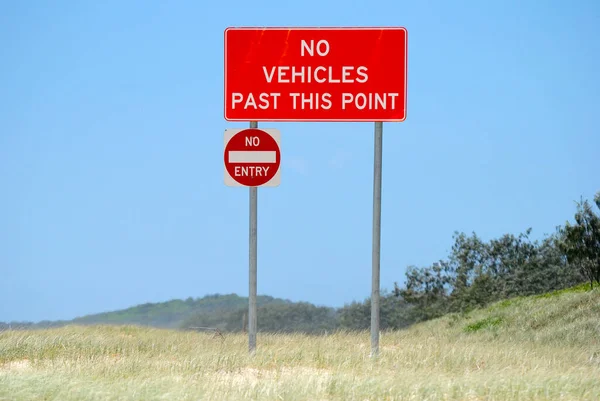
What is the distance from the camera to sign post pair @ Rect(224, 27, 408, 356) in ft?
41.6

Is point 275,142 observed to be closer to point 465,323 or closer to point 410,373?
point 410,373

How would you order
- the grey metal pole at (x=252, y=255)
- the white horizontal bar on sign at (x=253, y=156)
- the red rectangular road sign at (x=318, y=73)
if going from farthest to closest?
the red rectangular road sign at (x=318, y=73) → the grey metal pole at (x=252, y=255) → the white horizontal bar on sign at (x=253, y=156)

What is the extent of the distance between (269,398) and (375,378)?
57.3 inches

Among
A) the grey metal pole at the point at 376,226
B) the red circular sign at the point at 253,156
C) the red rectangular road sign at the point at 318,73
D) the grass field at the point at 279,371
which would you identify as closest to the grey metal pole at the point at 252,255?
the red circular sign at the point at 253,156

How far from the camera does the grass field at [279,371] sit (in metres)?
8.79

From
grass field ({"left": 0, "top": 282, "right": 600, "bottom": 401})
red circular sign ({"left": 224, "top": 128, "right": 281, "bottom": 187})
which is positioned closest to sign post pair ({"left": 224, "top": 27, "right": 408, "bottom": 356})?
red circular sign ({"left": 224, "top": 128, "right": 281, "bottom": 187})

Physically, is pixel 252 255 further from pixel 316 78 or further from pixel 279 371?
pixel 316 78

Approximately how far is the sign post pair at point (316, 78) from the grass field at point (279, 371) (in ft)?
4.37

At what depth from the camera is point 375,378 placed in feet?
30.8

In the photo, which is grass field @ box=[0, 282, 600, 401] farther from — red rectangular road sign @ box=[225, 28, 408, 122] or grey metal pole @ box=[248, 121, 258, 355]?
red rectangular road sign @ box=[225, 28, 408, 122]

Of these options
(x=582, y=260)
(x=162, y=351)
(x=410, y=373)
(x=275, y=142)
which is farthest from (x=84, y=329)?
(x=582, y=260)

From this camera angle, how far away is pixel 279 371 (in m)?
10.7

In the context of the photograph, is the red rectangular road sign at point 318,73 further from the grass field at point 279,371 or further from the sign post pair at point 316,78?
the grass field at point 279,371

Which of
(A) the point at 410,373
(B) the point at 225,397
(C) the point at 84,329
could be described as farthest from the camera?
(C) the point at 84,329
